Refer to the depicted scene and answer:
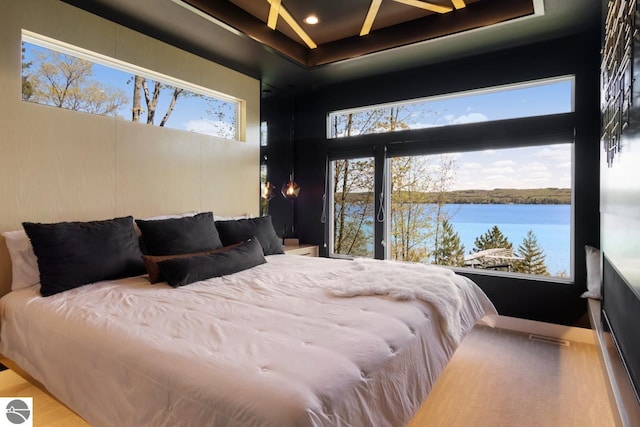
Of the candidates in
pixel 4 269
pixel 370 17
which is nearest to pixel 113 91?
pixel 4 269

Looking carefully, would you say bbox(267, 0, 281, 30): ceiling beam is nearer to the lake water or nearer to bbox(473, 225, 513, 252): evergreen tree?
the lake water

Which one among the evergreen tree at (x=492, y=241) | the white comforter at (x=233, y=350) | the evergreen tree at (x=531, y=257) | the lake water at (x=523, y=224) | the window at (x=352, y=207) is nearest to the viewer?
the white comforter at (x=233, y=350)

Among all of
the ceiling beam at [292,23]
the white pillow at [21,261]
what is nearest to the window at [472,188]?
the ceiling beam at [292,23]

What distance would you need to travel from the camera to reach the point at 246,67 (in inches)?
158

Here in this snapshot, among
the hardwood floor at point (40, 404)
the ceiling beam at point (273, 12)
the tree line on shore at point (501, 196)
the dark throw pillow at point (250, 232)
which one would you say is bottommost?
the hardwood floor at point (40, 404)

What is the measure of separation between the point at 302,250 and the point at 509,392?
8.71ft

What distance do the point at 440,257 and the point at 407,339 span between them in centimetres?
264

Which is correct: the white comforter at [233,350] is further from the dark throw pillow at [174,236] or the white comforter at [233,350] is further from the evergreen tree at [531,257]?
the evergreen tree at [531,257]

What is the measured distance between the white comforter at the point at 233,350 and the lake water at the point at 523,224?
1.65 m

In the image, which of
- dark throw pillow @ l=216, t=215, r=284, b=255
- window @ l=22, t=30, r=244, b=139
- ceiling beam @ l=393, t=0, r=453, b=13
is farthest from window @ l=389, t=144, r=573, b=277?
window @ l=22, t=30, r=244, b=139

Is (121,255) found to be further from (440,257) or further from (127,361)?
(440,257)

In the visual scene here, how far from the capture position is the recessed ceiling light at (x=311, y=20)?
3.24 meters

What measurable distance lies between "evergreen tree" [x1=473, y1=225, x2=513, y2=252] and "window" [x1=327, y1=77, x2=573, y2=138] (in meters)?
1.16

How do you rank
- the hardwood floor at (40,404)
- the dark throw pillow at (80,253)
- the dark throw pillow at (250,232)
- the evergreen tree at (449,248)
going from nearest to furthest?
the hardwood floor at (40,404)
the dark throw pillow at (80,253)
the dark throw pillow at (250,232)
the evergreen tree at (449,248)
